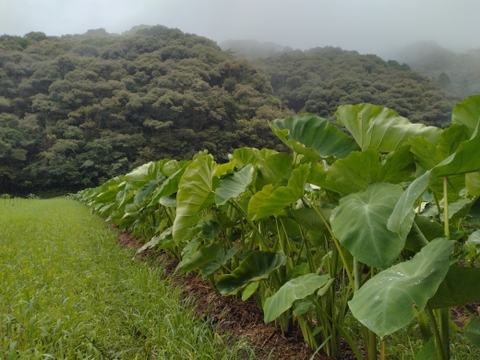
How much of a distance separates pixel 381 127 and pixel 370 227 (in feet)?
1.16

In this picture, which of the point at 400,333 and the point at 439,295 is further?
the point at 400,333

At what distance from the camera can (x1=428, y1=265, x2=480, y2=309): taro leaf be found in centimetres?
63

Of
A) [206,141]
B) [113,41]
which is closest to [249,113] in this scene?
[206,141]

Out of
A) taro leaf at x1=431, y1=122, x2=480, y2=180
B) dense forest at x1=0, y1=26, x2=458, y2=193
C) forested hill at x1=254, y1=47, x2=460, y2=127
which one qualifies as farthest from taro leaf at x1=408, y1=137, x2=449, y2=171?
dense forest at x1=0, y1=26, x2=458, y2=193

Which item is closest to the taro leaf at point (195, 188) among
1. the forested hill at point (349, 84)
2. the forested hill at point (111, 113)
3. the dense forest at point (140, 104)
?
the forested hill at point (349, 84)

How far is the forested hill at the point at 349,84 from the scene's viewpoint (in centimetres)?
2248

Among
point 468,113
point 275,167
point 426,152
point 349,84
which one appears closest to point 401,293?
point 426,152

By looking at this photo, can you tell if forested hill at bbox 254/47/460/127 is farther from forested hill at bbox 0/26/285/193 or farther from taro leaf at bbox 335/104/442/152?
taro leaf at bbox 335/104/442/152

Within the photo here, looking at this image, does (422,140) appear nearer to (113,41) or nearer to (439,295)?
(439,295)

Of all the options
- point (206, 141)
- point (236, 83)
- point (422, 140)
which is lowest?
point (206, 141)

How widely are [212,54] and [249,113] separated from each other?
35.6 feet

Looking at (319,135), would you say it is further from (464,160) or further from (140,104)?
(140,104)

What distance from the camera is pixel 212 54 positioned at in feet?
115

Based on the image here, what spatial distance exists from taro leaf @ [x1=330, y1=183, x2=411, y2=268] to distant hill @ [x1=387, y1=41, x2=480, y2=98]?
2819cm
